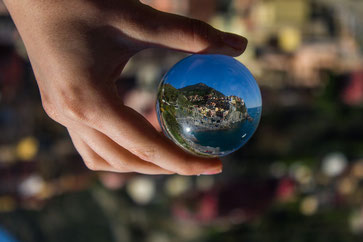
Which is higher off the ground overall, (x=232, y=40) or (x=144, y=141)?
(x=232, y=40)

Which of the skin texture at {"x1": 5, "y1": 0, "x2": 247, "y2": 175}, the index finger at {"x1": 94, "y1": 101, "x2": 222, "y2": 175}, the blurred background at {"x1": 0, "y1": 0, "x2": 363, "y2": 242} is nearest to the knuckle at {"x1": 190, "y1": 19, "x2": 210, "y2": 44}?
the skin texture at {"x1": 5, "y1": 0, "x2": 247, "y2": 175}

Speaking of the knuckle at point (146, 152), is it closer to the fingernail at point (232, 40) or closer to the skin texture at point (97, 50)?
the skin texture at point (97, 50)

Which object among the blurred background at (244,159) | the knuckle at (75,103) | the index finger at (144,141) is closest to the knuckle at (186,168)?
the index finger at (144,141)

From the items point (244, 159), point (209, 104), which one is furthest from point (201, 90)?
point (244, 159)

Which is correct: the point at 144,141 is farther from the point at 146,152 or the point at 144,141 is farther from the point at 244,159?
the point at 244,159

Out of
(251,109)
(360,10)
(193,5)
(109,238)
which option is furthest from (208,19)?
(251,109)

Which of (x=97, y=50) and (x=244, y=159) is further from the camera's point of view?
(x=244, y=159)

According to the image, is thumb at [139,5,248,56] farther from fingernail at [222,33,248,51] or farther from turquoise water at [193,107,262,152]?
turquoise water at [193,107,262,152]

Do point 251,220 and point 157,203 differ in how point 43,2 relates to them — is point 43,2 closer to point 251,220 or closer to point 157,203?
point 157,203
